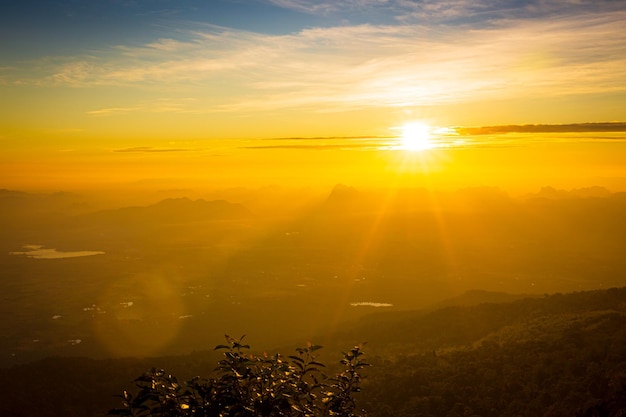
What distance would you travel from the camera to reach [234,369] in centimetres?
714

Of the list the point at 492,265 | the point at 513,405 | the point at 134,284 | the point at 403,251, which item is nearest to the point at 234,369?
the point at 513,405

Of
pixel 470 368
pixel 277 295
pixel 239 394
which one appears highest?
pixel 239 394

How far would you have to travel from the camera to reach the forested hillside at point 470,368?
27.5 meters

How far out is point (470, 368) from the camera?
33.2 meters

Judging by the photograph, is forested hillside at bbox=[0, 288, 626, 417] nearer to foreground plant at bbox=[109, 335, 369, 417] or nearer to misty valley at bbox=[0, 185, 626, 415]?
misty valley at bbox=[0, 185, 626, 415]

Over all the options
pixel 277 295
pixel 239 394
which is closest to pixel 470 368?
pixel 239 394

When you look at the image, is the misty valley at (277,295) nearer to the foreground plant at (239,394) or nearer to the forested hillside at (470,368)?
the forested hillside at (470,368)

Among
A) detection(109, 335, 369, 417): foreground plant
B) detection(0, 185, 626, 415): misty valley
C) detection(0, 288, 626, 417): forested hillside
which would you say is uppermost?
detection(109, 335, 369, 417): foreground plant

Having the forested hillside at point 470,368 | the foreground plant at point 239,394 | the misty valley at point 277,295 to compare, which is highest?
the foreground plant at point 239,394

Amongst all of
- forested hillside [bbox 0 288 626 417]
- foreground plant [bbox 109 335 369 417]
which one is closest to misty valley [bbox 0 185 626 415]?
forested hillside [bbox 0 288 626 417]

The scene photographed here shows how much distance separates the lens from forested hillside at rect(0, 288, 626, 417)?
2750cm

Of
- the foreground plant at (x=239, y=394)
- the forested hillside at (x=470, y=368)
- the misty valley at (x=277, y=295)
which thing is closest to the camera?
the foreground plant at (x=239, y=394)

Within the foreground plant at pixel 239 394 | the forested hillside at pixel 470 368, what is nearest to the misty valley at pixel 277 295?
the forested hillside at pixel 470 368

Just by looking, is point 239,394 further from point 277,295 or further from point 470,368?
point 277,295
